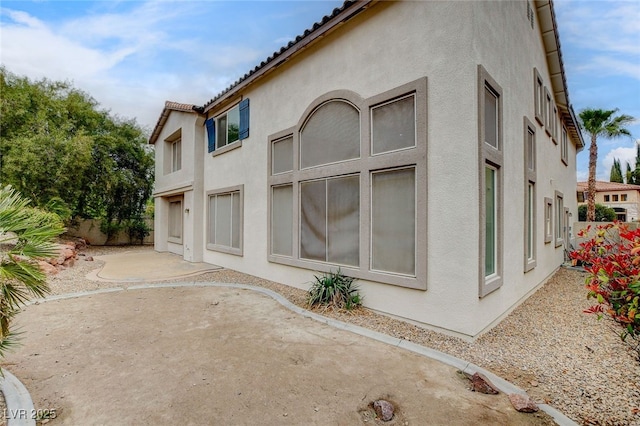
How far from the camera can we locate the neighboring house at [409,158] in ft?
17.2

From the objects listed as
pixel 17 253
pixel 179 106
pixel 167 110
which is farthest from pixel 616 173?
pixel 17 253

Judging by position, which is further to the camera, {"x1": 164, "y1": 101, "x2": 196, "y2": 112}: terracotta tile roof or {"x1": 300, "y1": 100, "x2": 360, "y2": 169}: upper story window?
{"x1": 164, "y1": 101, "x2": 196, "y2": 112}: terracotta tile roof

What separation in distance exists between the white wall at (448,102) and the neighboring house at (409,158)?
0.03 m

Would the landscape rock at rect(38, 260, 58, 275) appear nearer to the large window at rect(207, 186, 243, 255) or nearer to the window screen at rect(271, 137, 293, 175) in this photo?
the large window at rect(207, 186, 243, 255)

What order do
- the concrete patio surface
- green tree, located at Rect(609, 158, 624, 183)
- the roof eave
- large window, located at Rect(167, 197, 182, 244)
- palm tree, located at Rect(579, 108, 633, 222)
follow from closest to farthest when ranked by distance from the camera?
the roof eave < the concrete patio surface < large window, located at Rect(167, 197, 182, 244) < palm tree, located at Rect(579, 108, 633, 222) < green tree, located at Rect(609, 158, 624, 183)

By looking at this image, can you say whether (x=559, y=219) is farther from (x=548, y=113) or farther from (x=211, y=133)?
(x=211, y=133)

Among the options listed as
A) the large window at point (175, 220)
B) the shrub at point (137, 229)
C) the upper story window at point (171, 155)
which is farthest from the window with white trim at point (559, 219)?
the shrub at point (137, 229)

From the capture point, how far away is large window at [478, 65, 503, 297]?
5.20 m

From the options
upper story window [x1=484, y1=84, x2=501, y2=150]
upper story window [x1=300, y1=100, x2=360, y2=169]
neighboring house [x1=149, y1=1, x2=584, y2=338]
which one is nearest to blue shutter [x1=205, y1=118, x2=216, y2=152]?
neighboring house [x1=149, y1=1, x2=584, y2=338]

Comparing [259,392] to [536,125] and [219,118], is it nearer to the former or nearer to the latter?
[536,125]

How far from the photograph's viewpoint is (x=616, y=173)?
41812 mm

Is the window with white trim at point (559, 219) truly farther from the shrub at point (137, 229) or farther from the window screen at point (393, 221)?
the shrub at point (137, 229)

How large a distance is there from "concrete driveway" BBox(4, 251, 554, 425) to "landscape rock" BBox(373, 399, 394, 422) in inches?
2.7

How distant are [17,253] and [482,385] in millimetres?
5593
